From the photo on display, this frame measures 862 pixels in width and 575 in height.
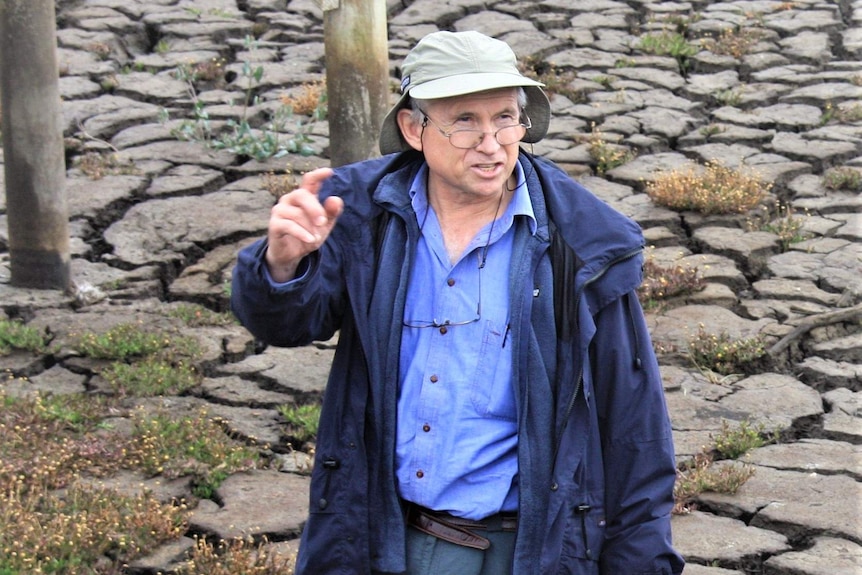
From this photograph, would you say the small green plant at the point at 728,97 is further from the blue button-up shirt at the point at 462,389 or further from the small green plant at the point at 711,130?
the blue button-up shirt at the point at 462,389

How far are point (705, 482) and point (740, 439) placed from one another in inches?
18.8

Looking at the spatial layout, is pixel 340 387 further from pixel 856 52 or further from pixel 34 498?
pixel 856 52

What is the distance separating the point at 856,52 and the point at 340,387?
9.60m

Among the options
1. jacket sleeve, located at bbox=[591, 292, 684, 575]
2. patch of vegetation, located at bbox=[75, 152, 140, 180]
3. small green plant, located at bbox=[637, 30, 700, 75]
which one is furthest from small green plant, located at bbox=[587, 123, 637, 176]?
jacket sleeve, located at bbox=[591, 292, 684, 575]

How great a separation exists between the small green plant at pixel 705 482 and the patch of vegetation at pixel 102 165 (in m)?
4.87

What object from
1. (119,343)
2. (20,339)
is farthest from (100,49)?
(119,343)

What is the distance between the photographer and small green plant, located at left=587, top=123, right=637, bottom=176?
9.48 meters

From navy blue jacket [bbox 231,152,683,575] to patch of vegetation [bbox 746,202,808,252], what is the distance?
16.9 ft

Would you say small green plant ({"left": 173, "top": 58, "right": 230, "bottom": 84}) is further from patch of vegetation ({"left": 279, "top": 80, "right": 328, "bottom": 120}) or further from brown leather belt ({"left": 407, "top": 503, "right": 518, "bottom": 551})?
brown leather belt ({"left": 407, "top": 503, "right": 518, "bottom": 551})

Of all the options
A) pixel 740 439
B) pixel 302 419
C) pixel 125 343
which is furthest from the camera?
pixel 125 343

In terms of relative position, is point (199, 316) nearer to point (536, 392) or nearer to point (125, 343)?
point (125, 343)

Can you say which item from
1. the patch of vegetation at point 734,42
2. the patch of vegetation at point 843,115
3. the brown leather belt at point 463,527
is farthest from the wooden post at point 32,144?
the patch of vegetation at point 734,42

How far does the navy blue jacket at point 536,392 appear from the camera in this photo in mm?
3182

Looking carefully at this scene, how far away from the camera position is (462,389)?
10.6 feet
